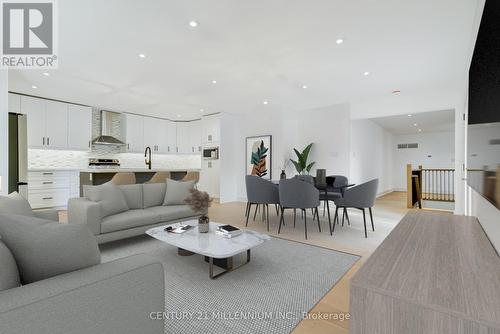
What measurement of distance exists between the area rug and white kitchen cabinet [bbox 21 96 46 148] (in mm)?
4077

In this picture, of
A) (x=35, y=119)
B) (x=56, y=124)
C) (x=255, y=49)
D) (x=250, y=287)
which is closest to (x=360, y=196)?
(x=250, y=287)

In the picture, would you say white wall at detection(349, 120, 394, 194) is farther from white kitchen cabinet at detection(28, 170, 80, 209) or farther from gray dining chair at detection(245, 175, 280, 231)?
white kitchen cabinet at detection(28, 170, 80, 209)

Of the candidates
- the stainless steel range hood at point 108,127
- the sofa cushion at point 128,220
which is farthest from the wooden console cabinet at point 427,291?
the stainless steel range hood at point 108,127

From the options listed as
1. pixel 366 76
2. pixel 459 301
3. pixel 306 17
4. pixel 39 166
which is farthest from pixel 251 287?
pixel 39 166

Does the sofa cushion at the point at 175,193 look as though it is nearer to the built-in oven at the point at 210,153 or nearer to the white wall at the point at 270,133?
the white wall at the point at 270,133

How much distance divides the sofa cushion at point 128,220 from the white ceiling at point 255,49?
2224 millimetres

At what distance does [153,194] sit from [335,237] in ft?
9.25

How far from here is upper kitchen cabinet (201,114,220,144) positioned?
272 inches

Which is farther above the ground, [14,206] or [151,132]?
[151,132]

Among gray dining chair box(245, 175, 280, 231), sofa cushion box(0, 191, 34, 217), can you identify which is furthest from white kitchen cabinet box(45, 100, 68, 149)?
gray dining chair box(245, 175, 280, 231)

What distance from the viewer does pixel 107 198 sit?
2986 mm

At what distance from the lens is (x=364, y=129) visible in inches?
266

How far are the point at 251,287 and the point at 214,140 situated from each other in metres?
5.43

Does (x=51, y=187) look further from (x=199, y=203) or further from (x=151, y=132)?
(x=199, y=203)
